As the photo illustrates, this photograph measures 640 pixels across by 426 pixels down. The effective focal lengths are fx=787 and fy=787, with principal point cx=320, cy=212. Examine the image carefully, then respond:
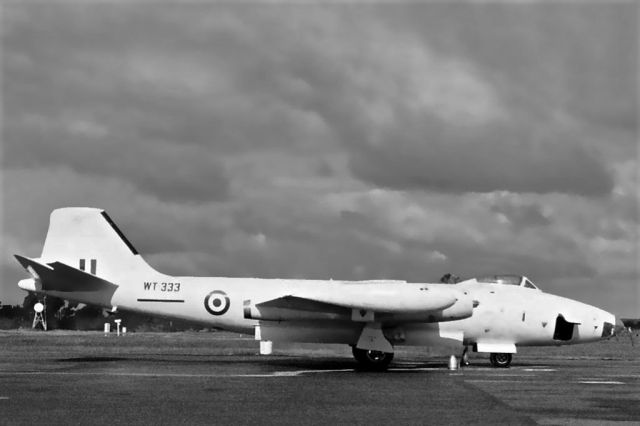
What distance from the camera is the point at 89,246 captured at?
84.6 feet

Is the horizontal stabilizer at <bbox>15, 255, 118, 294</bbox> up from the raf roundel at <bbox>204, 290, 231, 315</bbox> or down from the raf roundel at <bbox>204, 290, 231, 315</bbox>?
up

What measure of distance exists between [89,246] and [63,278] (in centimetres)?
146

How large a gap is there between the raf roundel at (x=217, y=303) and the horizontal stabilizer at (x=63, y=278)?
10.2 ft

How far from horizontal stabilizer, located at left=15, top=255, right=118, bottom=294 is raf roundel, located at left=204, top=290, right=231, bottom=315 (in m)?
3.11

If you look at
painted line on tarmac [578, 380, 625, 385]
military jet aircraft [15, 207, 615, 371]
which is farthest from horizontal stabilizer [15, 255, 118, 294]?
painted line on tarmac [578, 380, 625, 385]

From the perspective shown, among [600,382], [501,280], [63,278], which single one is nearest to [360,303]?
[501,280]

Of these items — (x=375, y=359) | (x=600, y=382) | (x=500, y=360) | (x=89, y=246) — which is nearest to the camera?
(x=600, y=382)

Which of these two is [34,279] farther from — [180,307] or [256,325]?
[256,325]

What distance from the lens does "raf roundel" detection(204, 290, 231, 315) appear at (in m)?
24.7

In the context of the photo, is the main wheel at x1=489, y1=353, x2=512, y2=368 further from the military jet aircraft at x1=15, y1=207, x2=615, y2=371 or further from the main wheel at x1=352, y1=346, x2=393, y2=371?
the main wheel at x1=352, y1=346, x2=393, y2=371

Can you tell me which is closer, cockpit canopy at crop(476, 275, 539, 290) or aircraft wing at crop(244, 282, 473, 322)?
aircraft wing at crop(244, 282, 473, 322)

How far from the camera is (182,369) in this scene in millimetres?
22062

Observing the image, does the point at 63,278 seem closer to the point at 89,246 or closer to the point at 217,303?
the point at 89,246

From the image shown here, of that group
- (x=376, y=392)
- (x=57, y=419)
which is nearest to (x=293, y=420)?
(x=57, y=419)
